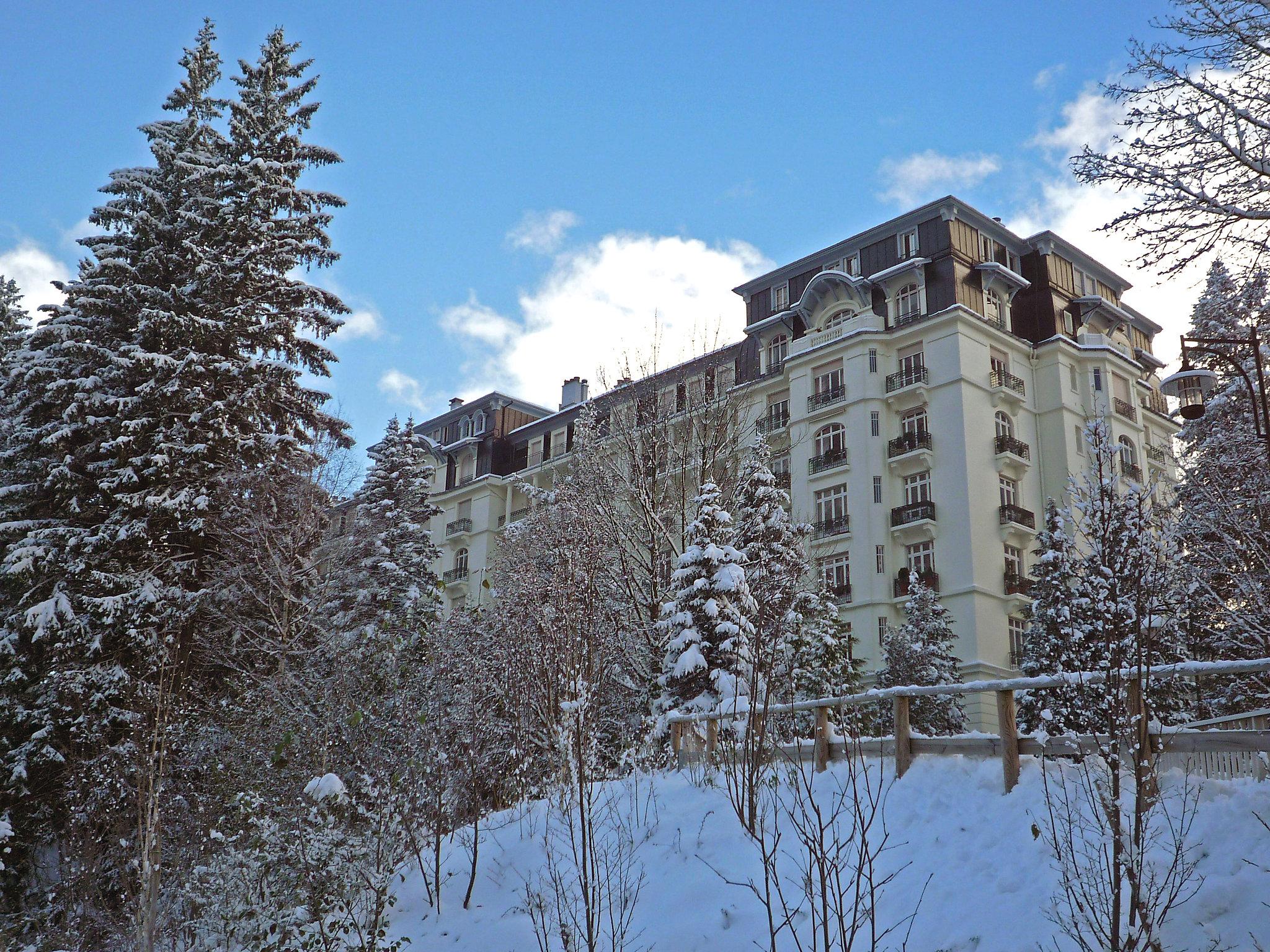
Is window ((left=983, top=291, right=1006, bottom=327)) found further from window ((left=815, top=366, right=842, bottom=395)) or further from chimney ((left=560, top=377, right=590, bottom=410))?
chimney ((left=560, top=377, right=590, bottom=410))

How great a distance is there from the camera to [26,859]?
19531 millimetres

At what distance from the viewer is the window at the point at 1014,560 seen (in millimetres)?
38219

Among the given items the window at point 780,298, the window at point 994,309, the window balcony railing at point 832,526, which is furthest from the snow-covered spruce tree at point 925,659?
the window at point 780,298

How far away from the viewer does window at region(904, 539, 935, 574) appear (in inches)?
1502

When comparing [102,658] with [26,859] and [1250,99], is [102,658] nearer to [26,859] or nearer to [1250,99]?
[26,859]

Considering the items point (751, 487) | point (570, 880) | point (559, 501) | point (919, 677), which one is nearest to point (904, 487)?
point (919, 677)

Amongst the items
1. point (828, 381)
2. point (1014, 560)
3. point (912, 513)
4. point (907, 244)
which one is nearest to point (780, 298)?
point (828, 381)

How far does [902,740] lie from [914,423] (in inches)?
1162

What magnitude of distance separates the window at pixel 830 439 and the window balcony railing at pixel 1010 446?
17.6 ft

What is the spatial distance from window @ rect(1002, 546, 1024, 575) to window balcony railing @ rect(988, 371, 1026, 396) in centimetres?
593

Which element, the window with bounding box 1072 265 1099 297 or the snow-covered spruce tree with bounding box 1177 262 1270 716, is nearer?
the snow-covered spruce tree with bounding box 1177 262 1270 716

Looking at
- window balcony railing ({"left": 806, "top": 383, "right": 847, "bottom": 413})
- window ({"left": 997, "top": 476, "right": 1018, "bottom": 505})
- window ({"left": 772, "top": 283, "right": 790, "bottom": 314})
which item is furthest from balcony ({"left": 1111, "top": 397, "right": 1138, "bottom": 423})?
window ({"left": 772, "top": 283, "right": 790, "bottom": 314})

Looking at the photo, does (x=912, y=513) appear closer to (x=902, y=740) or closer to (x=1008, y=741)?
(x=902, y=740)

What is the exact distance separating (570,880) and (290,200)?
1747 cm
